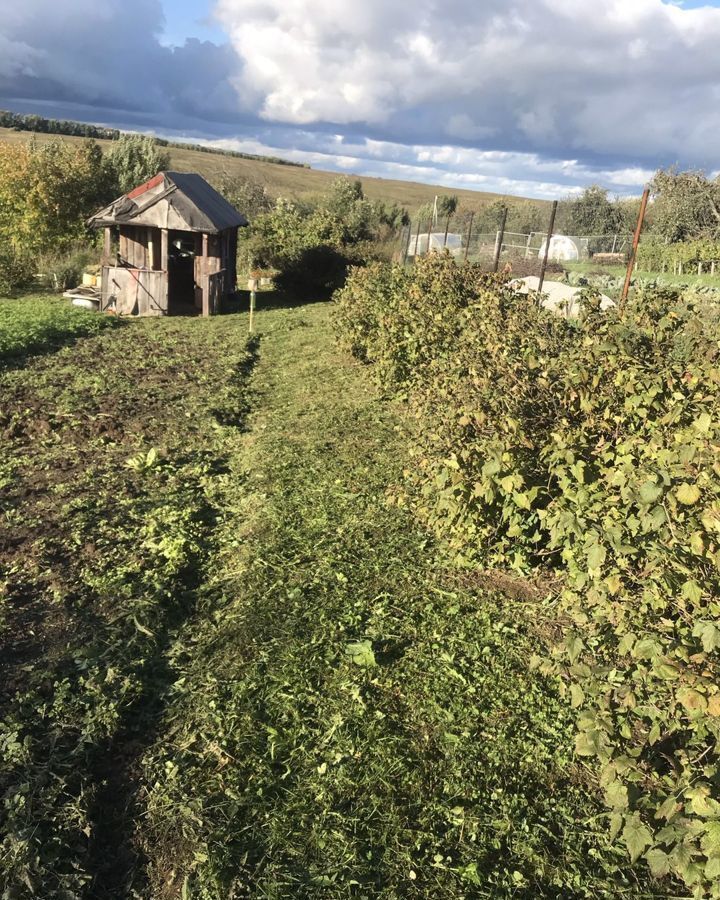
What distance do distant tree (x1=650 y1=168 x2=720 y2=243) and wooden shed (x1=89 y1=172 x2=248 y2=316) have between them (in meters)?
26.2

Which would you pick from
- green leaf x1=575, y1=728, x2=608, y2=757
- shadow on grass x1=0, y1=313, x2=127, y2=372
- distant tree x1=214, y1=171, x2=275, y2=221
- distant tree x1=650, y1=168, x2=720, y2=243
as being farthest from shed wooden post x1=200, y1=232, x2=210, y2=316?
distant tree x1=650, y1=168, x2=720, y2=243

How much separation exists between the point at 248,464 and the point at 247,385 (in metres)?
3.95

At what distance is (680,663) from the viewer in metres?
2.41

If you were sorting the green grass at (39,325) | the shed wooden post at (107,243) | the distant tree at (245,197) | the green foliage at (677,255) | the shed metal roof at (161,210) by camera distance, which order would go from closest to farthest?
1. the green grass at (39,325)
2. the shed metal roof at (161,210)
3. the shed wooden post at (107,243)
4. the green foliage at (677,255)
5. the distant tree at (245,197)

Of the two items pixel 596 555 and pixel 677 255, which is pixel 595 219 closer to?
A: pixel 677 255

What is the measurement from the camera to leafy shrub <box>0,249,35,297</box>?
63.8 feet

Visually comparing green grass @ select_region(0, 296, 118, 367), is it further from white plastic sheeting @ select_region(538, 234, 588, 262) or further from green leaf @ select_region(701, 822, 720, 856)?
white plastic sheeting @ select_region(538, 234, 588, 262)

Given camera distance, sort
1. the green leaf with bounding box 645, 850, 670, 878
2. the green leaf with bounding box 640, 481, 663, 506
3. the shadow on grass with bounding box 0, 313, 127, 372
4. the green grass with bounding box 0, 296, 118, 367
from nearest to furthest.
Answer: the green leaf with bounding box 645, 850, 670, 878 → the green leaf with bounding box 640, 481, 663, 506 → the shadow on grass with bounding box 0, 313, 127, 372 → the green grass with bounding box 0, 296, 118, 367

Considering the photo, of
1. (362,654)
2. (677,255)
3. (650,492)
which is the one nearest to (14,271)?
(362,654)

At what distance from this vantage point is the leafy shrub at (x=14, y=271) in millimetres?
19438

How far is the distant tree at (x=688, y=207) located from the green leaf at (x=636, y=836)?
122 ft

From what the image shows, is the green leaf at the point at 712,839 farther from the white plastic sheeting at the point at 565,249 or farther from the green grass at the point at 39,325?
the white plastic sheeting at the point at 565,249

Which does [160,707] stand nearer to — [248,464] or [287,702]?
[287,702]

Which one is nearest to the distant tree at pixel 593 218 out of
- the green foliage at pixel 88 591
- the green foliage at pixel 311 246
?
the green foliage at pixel 311 246
